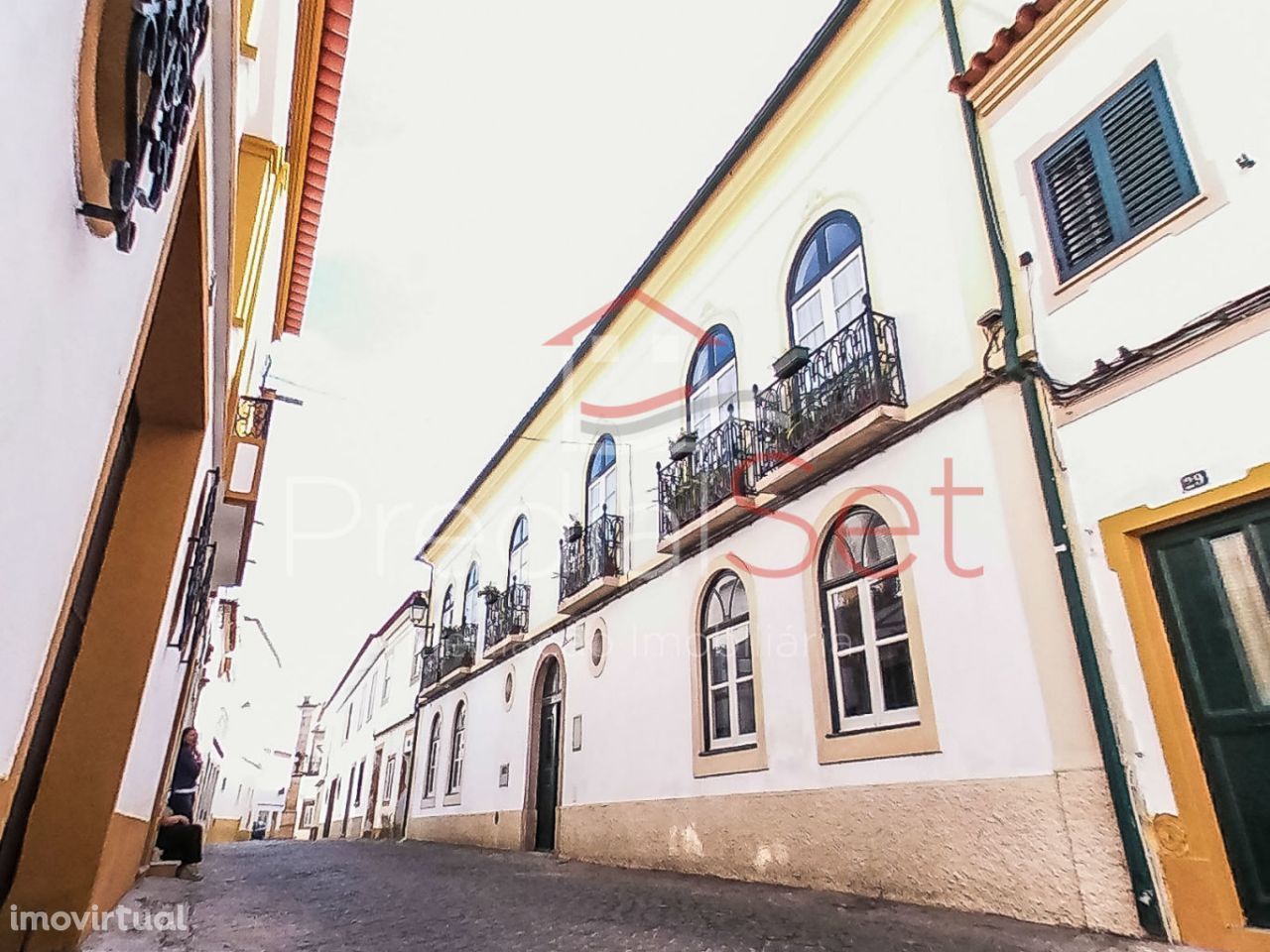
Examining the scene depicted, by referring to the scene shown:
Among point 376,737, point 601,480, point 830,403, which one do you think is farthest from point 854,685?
point 376,737

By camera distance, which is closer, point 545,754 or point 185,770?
point 185,770

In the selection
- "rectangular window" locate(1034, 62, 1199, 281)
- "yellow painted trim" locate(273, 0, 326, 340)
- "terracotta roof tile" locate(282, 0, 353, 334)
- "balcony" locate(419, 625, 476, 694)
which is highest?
"terracotta roof tile" locate(282, 0, 353, 334)

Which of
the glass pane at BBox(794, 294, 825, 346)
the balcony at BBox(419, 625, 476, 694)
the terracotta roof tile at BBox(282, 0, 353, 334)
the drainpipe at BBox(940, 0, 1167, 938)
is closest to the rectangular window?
the drainpipe at BBox(940, 0, 1167, 938)

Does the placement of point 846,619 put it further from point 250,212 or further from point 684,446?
point 250,212

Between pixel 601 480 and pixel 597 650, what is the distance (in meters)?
2.72

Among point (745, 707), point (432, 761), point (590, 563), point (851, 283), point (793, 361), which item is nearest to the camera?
point (793, 361)

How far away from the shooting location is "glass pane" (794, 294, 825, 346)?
7.62 m

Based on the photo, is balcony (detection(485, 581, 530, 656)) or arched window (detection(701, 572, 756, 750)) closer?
arched window (detection(701, 572, 756, 750))

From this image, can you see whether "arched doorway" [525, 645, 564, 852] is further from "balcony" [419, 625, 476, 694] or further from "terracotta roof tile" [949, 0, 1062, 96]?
"terracotta roof tile" [949, 0, 1062, 96]

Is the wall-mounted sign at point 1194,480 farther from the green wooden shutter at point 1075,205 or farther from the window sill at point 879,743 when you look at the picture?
the window sill at point 879,743

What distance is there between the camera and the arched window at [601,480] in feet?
37.8

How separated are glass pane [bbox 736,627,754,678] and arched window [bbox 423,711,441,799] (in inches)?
464

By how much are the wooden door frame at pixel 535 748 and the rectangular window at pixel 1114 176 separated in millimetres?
8855

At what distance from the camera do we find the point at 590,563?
1084cm
